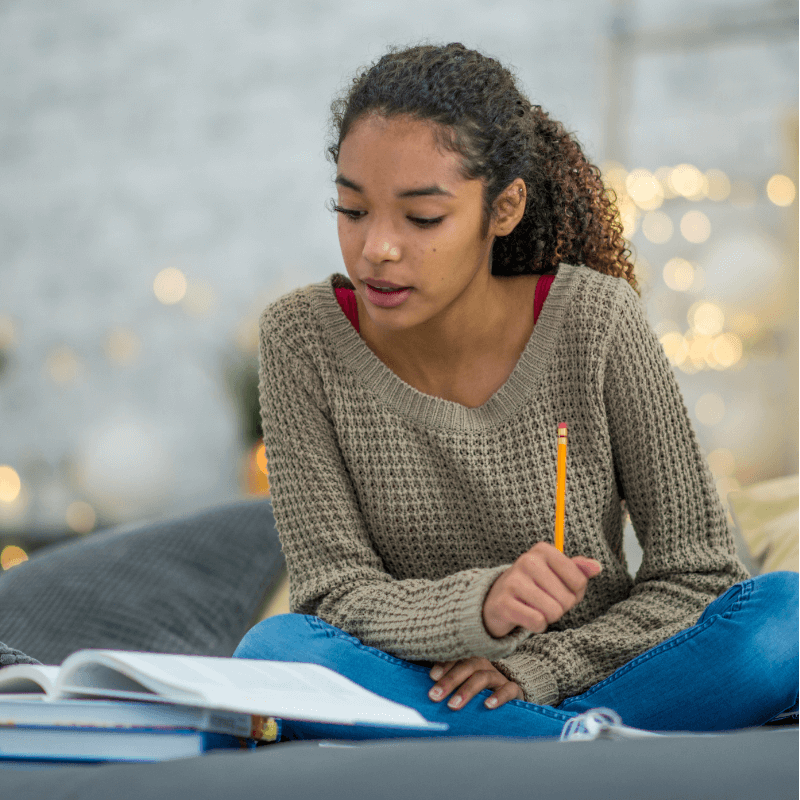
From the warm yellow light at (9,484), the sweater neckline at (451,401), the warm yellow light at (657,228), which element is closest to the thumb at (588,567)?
the sweater neckline at (451,401)

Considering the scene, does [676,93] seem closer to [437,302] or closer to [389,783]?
[437,302]

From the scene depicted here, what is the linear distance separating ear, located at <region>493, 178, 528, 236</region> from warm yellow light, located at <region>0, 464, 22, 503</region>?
2.73 metres

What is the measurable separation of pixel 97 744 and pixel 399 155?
624 millimetres

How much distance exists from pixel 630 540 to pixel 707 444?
1.29m

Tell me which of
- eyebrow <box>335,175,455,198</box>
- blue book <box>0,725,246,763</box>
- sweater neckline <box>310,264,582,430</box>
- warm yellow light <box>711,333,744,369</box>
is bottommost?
blue book <box>0,725,246,763</box>

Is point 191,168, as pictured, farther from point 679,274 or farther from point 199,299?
point 679,274

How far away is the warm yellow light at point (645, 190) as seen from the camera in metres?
2.84

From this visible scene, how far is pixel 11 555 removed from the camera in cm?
325

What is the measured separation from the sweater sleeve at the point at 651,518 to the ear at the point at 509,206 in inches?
6.6

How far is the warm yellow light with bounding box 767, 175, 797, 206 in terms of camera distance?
2715mm

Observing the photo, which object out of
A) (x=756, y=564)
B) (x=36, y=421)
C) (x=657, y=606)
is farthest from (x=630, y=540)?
(x=36, y=421)

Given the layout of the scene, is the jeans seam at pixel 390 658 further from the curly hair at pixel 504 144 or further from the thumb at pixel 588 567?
the curly hair at pixel 504 144

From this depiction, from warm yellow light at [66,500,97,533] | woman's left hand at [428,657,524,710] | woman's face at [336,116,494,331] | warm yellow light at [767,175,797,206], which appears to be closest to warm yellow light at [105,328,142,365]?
warm yellow light at [66,500,97,533]

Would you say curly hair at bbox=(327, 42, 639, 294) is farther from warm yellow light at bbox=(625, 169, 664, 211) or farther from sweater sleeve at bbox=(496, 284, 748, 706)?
warm yellow light at bbox=(625, 169, 664, 211)
